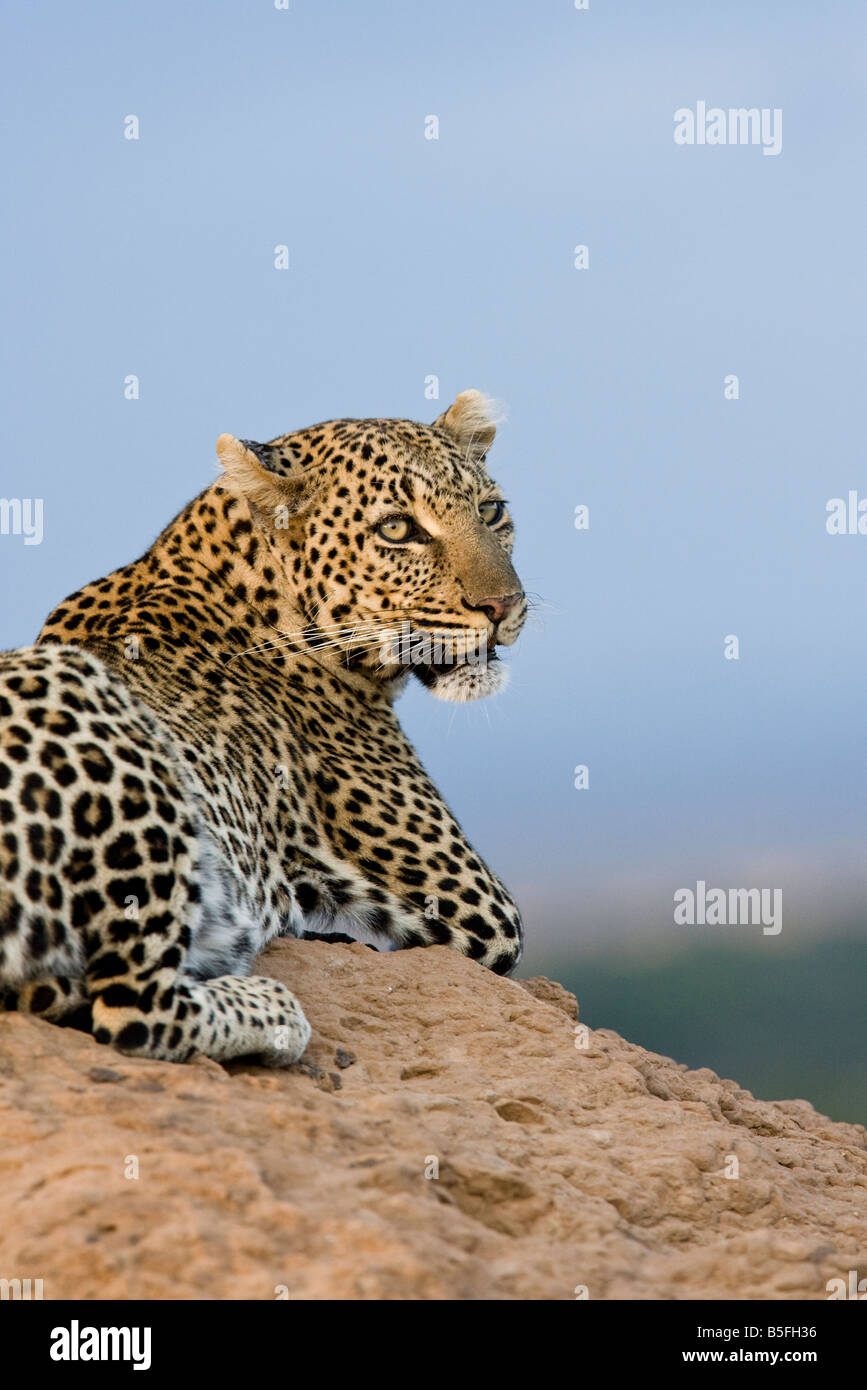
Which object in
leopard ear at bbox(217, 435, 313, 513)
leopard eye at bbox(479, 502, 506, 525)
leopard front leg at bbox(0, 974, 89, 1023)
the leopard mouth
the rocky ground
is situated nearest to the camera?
the rocky ground

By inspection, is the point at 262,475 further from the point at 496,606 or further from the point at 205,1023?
the point at 205,1023

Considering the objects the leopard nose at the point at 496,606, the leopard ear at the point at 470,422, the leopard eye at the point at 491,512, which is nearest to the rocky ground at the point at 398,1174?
the leopard nose at the point at 496,606

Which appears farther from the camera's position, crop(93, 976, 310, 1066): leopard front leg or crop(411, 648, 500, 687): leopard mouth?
crop(411, 648, 500, 687): leopard mouth

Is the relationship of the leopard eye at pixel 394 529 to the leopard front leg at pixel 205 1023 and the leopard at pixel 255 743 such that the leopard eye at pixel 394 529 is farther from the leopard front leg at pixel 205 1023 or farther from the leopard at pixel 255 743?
the leopard front leg at pixel 205 1023

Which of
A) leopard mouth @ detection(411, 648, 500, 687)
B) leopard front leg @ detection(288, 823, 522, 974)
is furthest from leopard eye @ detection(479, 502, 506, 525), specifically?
leopard front leg @ detection(288, 823, 522, 974)

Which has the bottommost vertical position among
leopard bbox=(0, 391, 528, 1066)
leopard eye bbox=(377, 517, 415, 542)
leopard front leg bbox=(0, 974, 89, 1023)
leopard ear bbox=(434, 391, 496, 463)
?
leopard front leg bbox=(0, 974, 89, 1023)

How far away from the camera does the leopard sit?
6.43m

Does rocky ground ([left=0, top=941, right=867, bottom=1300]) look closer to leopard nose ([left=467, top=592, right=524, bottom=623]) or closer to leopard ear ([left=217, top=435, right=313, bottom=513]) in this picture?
leopard nose ([left=467, top=592, right=524, bottom=623])

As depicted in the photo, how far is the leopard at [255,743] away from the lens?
643cm

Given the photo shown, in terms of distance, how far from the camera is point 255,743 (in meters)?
9.09
